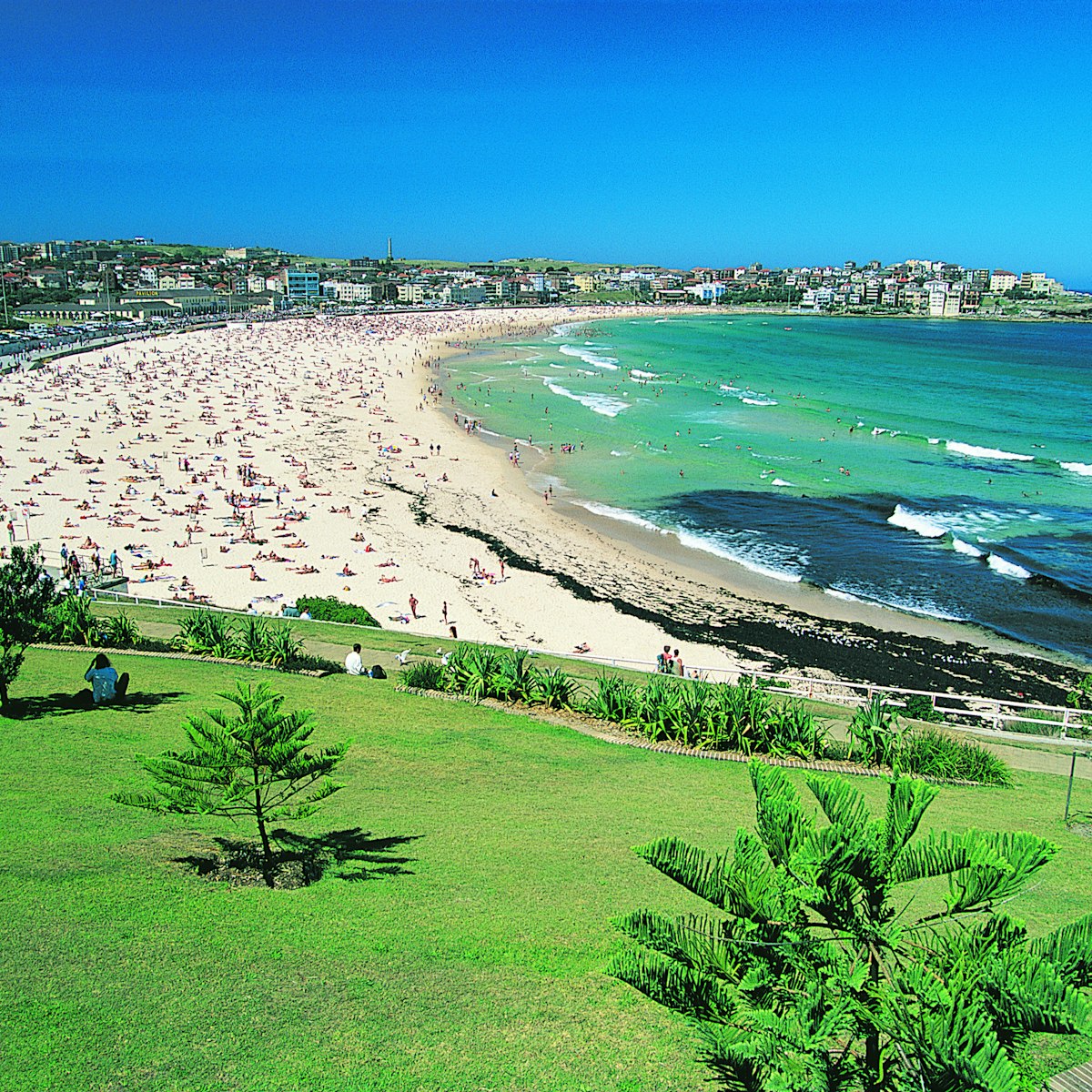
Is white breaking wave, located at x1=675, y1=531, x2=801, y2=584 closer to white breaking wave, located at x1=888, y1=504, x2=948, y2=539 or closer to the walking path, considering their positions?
white breaking wave, located at x1=888, y1=504, x2=948, y2=539

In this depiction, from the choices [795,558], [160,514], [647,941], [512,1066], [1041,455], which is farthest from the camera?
[1041,455]

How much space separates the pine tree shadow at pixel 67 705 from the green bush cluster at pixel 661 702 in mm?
Result: 3772

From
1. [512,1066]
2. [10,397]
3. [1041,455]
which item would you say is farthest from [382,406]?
[512,1066]

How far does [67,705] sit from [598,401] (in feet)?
171

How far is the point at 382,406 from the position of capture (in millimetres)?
56375

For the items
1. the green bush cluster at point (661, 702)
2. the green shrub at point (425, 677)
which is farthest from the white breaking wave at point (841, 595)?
the green shrub at point (425, 677)

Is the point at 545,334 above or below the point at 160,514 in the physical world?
above

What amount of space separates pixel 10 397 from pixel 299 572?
38.5 metres

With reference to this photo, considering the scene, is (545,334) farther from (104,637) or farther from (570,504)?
(104,637)

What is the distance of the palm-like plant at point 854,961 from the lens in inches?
129

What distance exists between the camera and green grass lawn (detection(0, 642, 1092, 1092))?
17.3 ft

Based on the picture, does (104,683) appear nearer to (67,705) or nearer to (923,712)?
(67,705)

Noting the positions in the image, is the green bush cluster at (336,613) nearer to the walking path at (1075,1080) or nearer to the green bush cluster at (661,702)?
the green bush cluster at (661,702)

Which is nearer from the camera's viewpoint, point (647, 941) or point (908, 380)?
point (647, 941)
